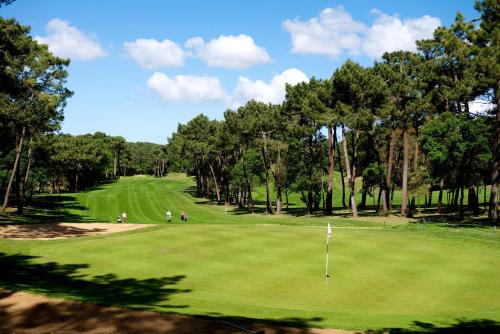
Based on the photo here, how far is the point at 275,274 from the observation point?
21641mm

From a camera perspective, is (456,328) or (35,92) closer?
(456,328)

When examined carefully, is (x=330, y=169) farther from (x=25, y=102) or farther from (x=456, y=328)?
(x=456, y=328)

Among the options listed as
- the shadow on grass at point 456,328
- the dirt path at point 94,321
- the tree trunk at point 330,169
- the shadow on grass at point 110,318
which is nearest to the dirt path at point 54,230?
the shadow on grass at point 110,318

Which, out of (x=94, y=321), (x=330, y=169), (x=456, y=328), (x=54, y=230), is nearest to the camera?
(x=94, y=321)

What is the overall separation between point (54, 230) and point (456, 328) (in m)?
30.4

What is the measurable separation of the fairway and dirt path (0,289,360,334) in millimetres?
769

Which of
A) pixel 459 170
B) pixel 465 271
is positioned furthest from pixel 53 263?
pixel 459 170

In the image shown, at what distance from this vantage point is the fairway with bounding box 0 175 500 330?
15.5 metres

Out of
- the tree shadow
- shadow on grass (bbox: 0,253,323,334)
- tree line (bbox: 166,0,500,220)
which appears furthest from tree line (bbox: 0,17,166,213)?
tree line (bbox: 166,0,500,220)

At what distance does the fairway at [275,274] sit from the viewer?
15461mm

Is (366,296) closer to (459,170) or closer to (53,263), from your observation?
(53,263)

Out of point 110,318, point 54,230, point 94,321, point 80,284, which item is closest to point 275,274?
→ point 80,284

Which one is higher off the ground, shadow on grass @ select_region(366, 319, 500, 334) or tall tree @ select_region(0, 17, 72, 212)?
tall tree @ select_region(0, 17, 72, 212)

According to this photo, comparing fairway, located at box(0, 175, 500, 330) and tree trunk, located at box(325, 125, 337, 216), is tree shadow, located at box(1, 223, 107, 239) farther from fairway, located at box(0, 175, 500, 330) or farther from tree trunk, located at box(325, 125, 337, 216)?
tree trunk, located at box(325, 125, 337, 216)
